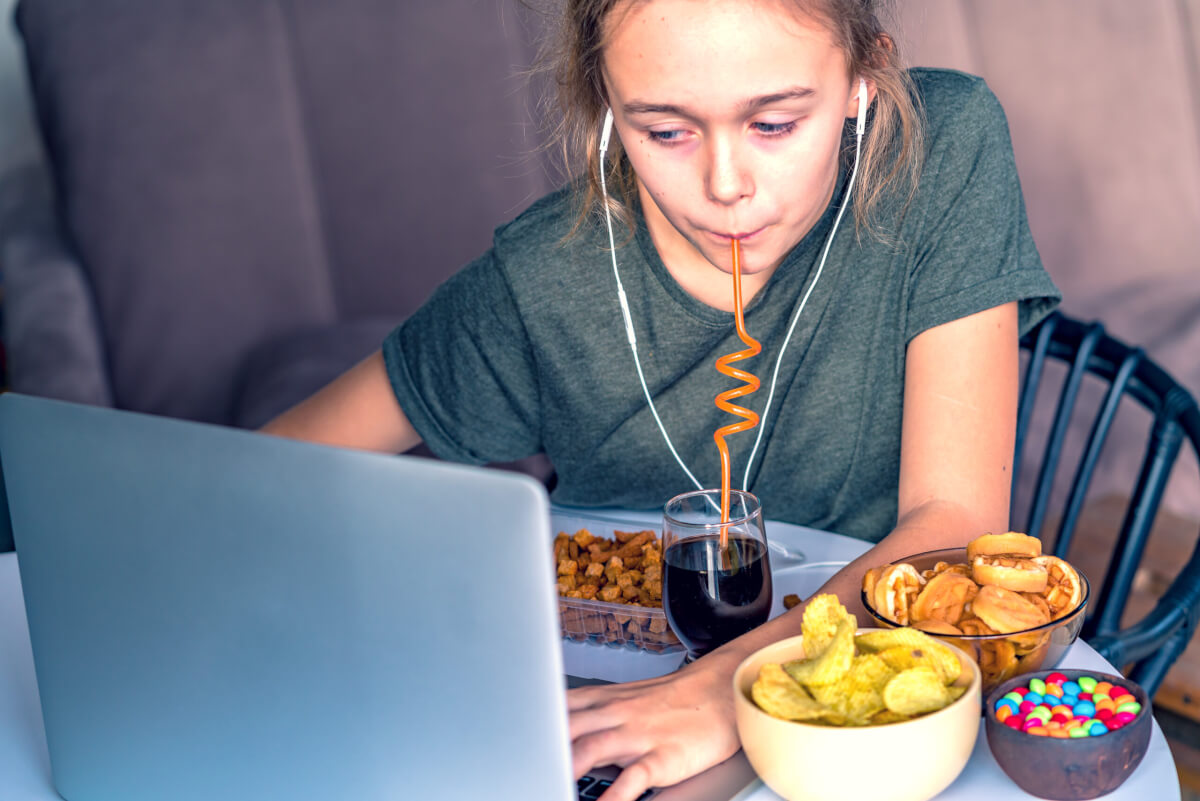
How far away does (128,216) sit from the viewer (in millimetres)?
2352

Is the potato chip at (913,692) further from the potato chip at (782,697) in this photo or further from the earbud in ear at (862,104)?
the earbud in ear at (862,104)

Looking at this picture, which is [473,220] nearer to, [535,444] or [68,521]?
[535,444]

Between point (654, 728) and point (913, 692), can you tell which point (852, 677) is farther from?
point (654, 728)

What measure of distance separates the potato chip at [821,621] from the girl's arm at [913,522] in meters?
0.09

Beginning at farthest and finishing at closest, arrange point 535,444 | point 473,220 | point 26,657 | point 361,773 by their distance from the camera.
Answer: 1. point 473,220
2. point 535,444
3. point 26,657
4. point 361,773

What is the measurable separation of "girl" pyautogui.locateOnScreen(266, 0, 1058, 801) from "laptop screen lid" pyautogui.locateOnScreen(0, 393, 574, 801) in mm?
313

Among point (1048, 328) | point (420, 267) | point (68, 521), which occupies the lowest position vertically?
point (420, 267)

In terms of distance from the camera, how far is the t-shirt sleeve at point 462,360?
125 cm

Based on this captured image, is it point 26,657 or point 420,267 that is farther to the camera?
point 420,267

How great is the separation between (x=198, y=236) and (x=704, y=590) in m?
1.93

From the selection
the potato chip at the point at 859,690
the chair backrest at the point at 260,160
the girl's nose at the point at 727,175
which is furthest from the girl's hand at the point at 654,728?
the chair backrest at the point at 260,160

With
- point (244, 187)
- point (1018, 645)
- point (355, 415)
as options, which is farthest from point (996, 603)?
point (244, 187)

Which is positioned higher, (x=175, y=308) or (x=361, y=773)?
(x=361, y=773)

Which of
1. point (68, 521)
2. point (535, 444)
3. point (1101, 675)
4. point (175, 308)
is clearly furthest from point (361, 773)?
point (175, 308)
